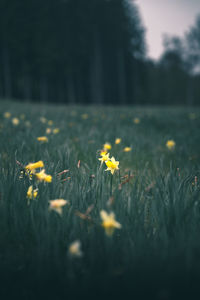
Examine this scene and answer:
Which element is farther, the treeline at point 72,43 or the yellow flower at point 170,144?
the treeline at point 72,43

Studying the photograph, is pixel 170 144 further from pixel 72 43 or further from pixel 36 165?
pixel 72 43

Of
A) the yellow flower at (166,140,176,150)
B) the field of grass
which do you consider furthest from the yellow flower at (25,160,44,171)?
the yellow flower at (166,140,176,150)

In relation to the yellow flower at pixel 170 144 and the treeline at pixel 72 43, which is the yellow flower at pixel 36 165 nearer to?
the yellow flower at pixel 170 144

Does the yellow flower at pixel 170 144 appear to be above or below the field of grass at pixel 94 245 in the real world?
above

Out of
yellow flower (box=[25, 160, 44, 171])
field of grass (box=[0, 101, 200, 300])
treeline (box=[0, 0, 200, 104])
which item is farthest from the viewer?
treeline (box=[0, 0, 200, 104])

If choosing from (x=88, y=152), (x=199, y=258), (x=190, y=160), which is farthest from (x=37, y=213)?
(x=190, y=160)

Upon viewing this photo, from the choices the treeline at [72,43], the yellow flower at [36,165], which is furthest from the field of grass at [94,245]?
the treeline at [72,43]

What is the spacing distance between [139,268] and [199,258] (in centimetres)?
16

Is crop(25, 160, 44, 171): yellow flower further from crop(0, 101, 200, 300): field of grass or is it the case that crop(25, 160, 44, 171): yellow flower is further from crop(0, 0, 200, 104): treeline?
crop(0, 0, 200, 104): treeline

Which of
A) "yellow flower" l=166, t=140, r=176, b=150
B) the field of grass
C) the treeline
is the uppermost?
the treeline

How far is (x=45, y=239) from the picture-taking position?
2.24ft

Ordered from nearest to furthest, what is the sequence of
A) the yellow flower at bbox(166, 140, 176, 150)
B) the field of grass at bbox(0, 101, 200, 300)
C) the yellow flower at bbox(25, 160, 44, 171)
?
1. the field of grass at bbox(0, 101, 200, 300)
2. the yellow flower at bbox(25, 160, 44, 171)
3. the yellow flower at bbox(166, 140, 176, 150)

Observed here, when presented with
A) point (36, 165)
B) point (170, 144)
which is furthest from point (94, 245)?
point (170, 144)

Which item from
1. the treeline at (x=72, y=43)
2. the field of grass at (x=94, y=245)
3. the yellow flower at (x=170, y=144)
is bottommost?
the field of grass at (x=94, y=245)
